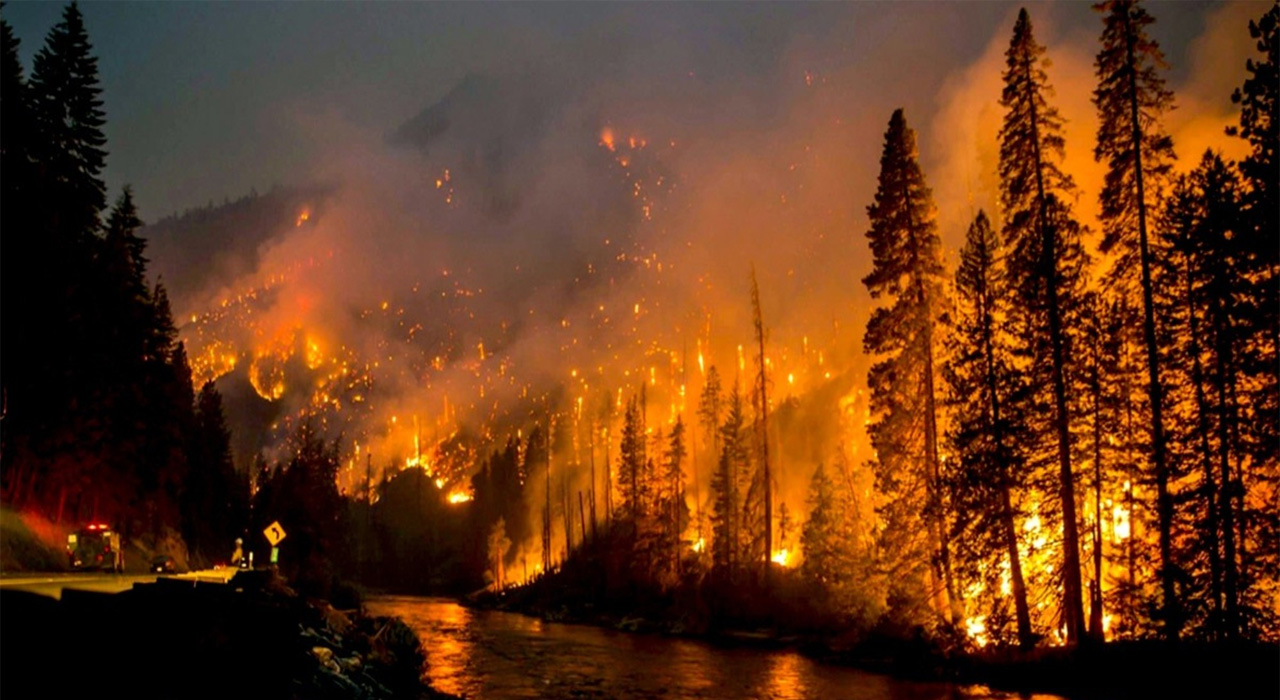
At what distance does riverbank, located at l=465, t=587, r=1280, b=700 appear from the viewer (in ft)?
68.5

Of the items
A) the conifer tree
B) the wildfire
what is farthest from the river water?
the conifer tree

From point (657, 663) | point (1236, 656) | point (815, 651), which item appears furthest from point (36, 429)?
point (1236, 656)

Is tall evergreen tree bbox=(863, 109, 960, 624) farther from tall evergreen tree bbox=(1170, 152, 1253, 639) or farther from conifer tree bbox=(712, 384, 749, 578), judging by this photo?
conifer tree bbox=(712, 384, 749, 578)

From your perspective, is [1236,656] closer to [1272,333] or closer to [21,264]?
[1272,333]

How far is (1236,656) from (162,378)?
56570mm

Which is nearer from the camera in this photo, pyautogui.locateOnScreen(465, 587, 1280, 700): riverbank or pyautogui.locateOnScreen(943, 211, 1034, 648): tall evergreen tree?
pyautogui.locateOnScreen(465, 587, 1280, 700): riverbank

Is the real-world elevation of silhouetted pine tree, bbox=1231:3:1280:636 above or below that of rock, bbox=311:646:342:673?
above

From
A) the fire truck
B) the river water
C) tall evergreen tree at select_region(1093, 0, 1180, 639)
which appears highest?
tall evergreen tree at select_region(1093, 0, 1180, 639)

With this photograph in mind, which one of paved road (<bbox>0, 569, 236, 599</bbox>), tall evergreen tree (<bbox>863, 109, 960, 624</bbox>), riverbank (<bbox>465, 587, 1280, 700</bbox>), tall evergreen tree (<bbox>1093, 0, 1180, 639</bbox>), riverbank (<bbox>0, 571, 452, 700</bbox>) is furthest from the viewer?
tall evergreen tree (<bbox>863, 109, 960, 624</bbox>)

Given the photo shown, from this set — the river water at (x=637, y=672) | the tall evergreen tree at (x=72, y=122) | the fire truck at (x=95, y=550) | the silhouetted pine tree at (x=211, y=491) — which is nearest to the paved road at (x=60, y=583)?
the fire truck at (x=95, y=550)

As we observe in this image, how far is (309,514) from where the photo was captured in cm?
8300

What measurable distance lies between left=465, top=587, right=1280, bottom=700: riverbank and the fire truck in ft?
107

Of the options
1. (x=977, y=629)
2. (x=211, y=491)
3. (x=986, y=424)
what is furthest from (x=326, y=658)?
(x=211, y=491)

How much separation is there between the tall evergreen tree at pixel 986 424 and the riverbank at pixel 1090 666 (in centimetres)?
211
